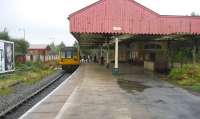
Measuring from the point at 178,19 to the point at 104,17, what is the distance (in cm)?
545

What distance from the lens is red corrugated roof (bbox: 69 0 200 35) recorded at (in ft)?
98.4

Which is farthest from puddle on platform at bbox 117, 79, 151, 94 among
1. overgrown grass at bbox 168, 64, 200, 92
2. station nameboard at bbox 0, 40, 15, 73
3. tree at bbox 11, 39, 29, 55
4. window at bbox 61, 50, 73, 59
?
tree at bbox 11, 39, 29, 55

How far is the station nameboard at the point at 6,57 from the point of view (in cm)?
3400

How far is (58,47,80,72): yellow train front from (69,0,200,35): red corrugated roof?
1738cm

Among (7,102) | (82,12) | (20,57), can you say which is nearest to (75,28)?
(82,12)

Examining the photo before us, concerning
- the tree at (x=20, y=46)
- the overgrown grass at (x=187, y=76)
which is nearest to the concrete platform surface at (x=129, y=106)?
the overgrown grass at (x=187, y=76)

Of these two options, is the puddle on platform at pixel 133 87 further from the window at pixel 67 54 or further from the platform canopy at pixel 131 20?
the window at pixel 67 54

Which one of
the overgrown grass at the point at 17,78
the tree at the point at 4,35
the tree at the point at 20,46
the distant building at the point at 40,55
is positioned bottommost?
the overgrown grass at the point at 17,78

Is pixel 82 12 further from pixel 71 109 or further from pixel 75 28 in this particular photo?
pixel 71 109

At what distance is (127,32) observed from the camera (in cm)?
3016

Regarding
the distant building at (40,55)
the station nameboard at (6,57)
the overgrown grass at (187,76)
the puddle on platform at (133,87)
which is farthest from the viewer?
the distant building at (40,55)

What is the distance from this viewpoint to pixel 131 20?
3052cm

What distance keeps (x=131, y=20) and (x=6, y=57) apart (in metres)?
11.8

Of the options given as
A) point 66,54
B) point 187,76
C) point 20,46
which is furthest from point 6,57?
point 20,46
